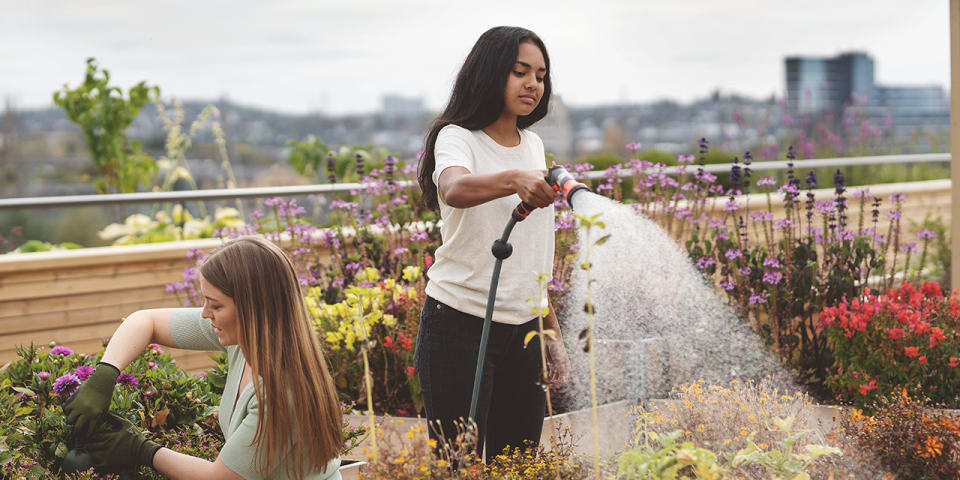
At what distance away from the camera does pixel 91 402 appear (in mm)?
1507

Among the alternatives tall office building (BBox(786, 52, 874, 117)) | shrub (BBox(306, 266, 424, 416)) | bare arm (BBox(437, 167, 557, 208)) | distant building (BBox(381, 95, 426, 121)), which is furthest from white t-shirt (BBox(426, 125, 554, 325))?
tall office building (BBox(786, 52, 874, 117))

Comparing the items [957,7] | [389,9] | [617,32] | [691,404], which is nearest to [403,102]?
[389,9]

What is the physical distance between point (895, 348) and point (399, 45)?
7.68 meters

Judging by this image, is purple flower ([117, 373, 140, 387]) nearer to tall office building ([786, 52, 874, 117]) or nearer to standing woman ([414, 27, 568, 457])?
standing woman ([414, 27, 568, 457])

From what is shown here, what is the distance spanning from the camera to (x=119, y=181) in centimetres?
498

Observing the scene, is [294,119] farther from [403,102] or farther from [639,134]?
[639,134]

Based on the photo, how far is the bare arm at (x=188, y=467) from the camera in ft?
4.83

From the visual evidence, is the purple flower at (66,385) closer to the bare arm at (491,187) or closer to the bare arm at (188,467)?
the bare arm at (188,467)

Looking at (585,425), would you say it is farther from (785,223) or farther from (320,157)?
(320,157)

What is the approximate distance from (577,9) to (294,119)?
327 centimetres

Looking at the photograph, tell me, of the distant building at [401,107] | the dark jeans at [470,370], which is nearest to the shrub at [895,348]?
the dark jeans at [470,370]

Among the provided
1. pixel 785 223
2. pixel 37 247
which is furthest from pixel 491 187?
pixel 37 247

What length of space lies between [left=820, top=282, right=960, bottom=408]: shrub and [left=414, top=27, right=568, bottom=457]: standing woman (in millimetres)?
1466

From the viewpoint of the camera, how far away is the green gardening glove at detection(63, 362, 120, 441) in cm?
150
